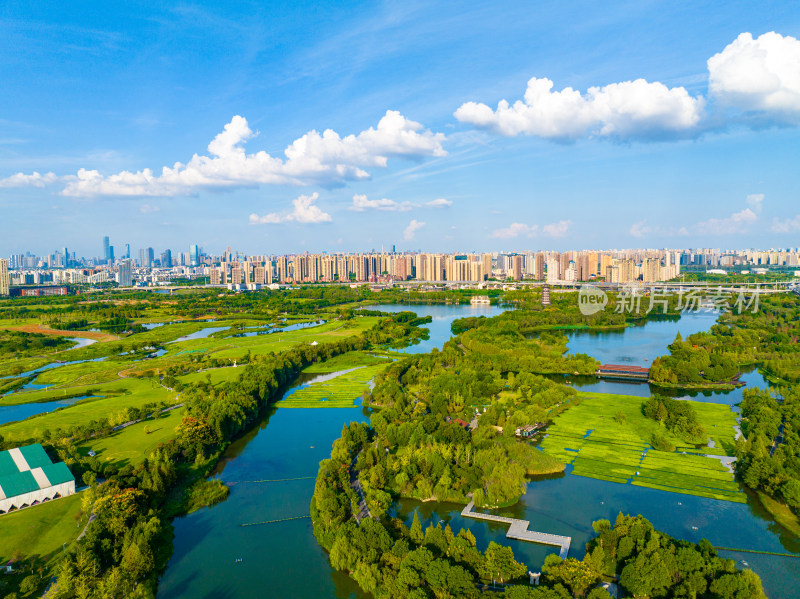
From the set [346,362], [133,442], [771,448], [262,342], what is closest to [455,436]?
[771,448]

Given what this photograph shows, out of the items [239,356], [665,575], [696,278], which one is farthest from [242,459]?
[696,278]

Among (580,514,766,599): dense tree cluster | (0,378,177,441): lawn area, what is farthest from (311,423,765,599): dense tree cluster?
(0,378,177,441): lawn area

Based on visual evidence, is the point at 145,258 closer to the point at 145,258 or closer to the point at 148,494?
the point at 145,258

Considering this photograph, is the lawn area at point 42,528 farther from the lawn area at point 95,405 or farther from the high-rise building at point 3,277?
the high-rise building at point 3,277

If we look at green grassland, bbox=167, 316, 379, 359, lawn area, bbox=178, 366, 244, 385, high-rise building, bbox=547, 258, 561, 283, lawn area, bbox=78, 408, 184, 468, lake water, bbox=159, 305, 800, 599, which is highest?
high-rise building, bbox=547, 258, 561, 283

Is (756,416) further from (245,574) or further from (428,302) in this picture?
(428,302)

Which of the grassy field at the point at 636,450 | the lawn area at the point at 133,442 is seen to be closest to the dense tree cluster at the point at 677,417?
the grassy field at the point at 636,450

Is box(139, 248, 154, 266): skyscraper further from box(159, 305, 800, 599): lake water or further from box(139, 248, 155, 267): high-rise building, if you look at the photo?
box(159, 305, 800, 599): lake water
